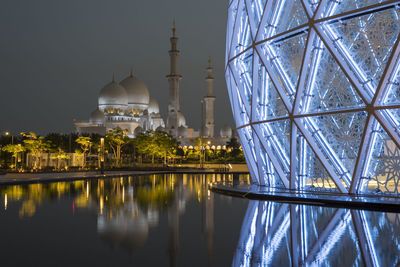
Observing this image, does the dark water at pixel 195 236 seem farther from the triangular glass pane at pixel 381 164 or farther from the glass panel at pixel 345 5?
the glass panel at pixel 345 5

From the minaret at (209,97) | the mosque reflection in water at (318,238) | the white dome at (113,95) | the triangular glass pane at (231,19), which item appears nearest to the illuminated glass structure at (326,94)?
the triangular glass pane at (231,19)

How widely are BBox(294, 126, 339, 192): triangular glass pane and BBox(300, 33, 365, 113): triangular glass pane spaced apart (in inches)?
58.1

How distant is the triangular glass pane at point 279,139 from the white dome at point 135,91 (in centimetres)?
8512

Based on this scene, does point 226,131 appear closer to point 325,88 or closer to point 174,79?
point 174,79

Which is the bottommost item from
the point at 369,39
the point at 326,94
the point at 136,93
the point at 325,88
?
the point at 326,94

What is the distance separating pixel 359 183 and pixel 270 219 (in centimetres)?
687

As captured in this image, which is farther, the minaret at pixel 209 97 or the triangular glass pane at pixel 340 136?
the minaret at pixel 209 97

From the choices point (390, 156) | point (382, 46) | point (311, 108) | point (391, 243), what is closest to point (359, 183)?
point (390, 156)

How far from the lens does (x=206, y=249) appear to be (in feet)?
31.1

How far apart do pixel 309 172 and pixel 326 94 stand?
3.30 meters

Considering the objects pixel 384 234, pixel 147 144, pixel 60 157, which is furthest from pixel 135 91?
pixel 384 234

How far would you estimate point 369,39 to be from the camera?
18.3 metres

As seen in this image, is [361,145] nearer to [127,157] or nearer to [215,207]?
[215,207]

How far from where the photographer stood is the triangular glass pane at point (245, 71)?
Answer: 25.2 meters
